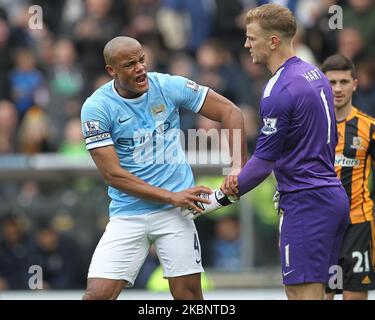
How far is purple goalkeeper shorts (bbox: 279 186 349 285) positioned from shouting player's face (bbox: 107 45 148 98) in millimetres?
1430

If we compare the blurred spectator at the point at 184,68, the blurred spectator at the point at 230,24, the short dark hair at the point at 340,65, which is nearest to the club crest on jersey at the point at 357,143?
the short dark hair at the point at 340,65

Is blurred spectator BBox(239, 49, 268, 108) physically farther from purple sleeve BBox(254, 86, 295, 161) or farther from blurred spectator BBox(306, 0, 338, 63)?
purple sleeve BBox(254, 86, 295, 161)

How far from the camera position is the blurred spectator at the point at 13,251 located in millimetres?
12477

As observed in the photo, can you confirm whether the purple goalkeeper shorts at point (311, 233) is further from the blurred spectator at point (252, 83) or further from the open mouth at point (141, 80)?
the blurred spectator at point (252, 83)

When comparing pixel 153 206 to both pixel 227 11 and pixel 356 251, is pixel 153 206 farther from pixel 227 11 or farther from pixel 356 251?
pixel 227 11

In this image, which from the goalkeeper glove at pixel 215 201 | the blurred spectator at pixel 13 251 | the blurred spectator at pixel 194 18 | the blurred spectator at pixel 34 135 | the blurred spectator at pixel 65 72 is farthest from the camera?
the blurred spectator at pixel 194 18

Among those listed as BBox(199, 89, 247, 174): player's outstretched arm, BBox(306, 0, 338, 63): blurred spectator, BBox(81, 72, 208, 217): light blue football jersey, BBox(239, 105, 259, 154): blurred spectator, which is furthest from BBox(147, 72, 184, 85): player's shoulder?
BBox(306, 0, 338, 63): blurred spectator

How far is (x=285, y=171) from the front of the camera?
7.29 meters

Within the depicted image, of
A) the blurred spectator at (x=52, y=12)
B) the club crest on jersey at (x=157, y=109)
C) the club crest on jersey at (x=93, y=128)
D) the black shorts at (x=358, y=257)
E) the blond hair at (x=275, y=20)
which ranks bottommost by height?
the black shorts at (x=358, y=257)

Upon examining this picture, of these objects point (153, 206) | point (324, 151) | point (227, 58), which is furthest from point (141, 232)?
point (227, 58)

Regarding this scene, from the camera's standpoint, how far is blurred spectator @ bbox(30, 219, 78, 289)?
1235 centimetres

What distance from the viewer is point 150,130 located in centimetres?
795

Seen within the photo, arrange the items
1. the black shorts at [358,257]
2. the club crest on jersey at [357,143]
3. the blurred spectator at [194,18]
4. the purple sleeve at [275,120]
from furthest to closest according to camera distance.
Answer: the blurred spectator at [194,18] < the black shorts at [358,257] < the club crest on jersey at [357,143] < the purple sleeve at [275,120]

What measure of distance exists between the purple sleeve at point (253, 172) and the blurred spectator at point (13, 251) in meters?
5.57
